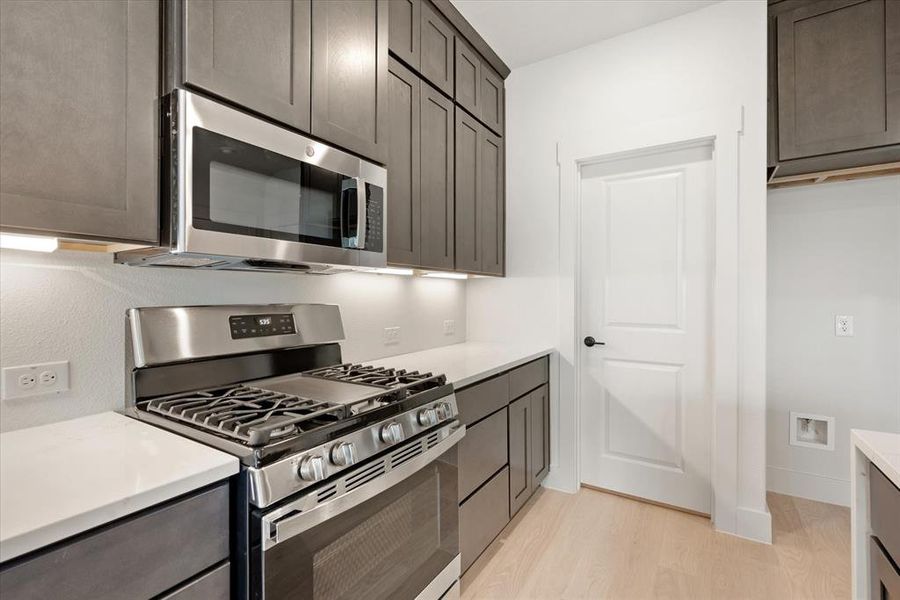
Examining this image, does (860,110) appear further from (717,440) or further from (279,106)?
(279,106)

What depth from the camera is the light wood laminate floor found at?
5.98 ft

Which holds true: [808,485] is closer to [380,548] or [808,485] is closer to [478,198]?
[478,198]

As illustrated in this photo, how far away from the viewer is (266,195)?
4.07 ft

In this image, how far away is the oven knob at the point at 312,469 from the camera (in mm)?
982

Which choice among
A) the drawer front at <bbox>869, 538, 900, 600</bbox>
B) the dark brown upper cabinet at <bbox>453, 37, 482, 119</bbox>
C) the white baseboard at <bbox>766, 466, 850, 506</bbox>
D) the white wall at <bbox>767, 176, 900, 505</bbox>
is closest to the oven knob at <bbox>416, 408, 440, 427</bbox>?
the drawer front at <bbox>869, 538, 900, 600</bbox>

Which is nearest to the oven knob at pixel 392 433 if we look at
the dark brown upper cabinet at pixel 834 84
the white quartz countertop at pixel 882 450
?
the white quartz countertop at pixel 882 450

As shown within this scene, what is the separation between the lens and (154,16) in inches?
41.3

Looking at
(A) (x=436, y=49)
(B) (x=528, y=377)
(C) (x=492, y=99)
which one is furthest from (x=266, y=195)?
(C) (x=492, y=99)

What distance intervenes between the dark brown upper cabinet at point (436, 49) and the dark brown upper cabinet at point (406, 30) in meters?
0.04

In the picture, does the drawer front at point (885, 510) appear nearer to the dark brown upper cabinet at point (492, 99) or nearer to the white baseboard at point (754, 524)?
the white baseboard at point (754, 524)

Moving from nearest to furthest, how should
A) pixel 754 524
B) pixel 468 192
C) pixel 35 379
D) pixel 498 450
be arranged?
1. pixel 35 379
2. pixel 498 450
3. pixel 754 524
4. pixel 468 192

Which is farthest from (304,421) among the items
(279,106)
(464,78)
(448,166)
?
(464,78)

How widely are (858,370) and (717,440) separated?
950 mm

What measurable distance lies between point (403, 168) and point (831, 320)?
101 inches
